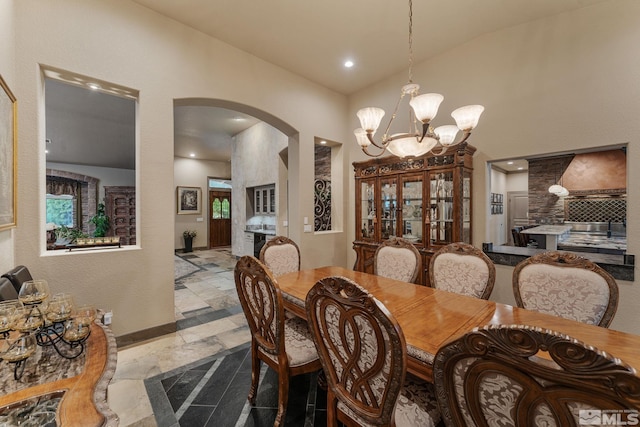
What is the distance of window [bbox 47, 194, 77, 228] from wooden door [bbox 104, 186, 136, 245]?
882 millimetres

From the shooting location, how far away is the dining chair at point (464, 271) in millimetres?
2125

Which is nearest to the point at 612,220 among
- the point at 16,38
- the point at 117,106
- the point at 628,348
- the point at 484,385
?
the point at 628,348

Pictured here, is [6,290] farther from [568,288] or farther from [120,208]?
[120,208]

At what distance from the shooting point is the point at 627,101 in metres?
2.41

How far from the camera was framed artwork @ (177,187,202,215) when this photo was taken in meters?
8.51

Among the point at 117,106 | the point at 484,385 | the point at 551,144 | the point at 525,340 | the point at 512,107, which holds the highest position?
the point at 117,106

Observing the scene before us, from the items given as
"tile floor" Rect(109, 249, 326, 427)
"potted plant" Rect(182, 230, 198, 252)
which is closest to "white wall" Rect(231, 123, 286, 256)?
"potted plant" Rect(182, 230, 198, 252)

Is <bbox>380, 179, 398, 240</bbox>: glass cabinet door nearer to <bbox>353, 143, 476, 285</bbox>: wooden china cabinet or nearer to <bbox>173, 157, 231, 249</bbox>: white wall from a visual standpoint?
<bbox>353, 143, 476, 285</bbox>: wooden china cabinet

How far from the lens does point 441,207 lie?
3.35m

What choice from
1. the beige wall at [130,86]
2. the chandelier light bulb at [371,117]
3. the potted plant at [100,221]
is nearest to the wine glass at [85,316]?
the beige wall at [130,86]

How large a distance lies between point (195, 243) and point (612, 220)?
1107 centimetres

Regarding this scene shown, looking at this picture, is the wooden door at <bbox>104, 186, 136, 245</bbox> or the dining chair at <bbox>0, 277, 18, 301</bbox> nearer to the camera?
the dining chair at <bbox>0, 277, 18, 301</bbox>

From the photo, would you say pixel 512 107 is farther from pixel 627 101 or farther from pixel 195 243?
pixel 195 243

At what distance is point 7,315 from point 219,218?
8.47m
